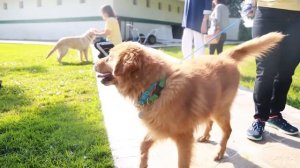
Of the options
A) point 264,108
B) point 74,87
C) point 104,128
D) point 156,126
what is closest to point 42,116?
point 104,128

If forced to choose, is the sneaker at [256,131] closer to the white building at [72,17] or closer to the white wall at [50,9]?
the white building at [72,17]

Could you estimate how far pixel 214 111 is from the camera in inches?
137

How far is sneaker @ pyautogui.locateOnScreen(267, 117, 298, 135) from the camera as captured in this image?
14.2 ft

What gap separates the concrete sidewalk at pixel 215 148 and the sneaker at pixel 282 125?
0.24 ft

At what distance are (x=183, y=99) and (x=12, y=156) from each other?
6.77 feet

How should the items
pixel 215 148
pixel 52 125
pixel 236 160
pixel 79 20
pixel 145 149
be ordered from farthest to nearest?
pixel 79 20, pixel 52 125, pixel 215 148, pixel 236 160, pixel 145 149

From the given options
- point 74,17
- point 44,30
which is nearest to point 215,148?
point 74,17

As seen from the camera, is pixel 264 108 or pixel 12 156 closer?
pixel 12 156

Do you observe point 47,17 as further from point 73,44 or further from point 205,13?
point 205,13

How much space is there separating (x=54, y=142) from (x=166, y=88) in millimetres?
1854

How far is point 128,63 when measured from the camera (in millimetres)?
2854

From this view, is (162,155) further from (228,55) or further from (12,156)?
(12,156)

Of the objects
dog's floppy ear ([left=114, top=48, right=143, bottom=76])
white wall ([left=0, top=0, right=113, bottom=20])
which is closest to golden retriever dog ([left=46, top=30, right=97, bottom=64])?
dog's floppy ear ([left=114, top=48, right=143, bottom=76])

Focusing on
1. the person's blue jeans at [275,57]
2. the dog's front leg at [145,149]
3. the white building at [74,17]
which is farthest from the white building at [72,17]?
the dog's front leg at [145,149]
